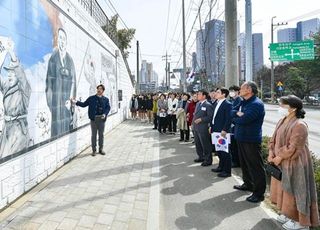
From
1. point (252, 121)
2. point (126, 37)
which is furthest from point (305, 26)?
point (252, 121)

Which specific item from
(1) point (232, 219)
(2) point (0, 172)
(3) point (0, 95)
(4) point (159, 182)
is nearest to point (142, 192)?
(4) point (159, 182)

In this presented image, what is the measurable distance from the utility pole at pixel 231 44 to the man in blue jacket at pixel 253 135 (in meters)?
3.15

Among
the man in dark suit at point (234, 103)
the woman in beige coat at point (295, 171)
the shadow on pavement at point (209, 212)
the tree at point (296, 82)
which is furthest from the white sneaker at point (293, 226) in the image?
the tree at point (296, 82)

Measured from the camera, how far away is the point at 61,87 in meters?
7.20

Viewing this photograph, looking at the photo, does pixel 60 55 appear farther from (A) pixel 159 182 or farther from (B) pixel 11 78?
(A) pixel 159 182

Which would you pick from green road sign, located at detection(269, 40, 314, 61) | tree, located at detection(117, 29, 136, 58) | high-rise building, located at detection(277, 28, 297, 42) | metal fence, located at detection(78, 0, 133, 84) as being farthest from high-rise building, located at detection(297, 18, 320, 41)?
metal fence, located at detection(78, 0, 133, 84)

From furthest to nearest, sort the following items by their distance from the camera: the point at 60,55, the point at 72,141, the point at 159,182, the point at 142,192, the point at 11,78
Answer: the point at 72,141, the point at 60,55, the point at 159,182, the point at 142,192, the point at 11,78

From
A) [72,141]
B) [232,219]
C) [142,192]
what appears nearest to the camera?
[232,219]

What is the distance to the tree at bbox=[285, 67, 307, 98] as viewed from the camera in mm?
41281

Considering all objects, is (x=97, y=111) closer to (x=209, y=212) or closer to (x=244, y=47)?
(x=244, y=47)

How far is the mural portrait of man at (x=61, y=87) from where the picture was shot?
259 inches

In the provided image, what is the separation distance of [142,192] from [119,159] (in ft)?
9.05

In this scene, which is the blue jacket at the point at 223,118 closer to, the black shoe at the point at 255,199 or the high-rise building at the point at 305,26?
the black shoe at the point at 255,199

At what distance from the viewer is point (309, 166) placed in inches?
154
